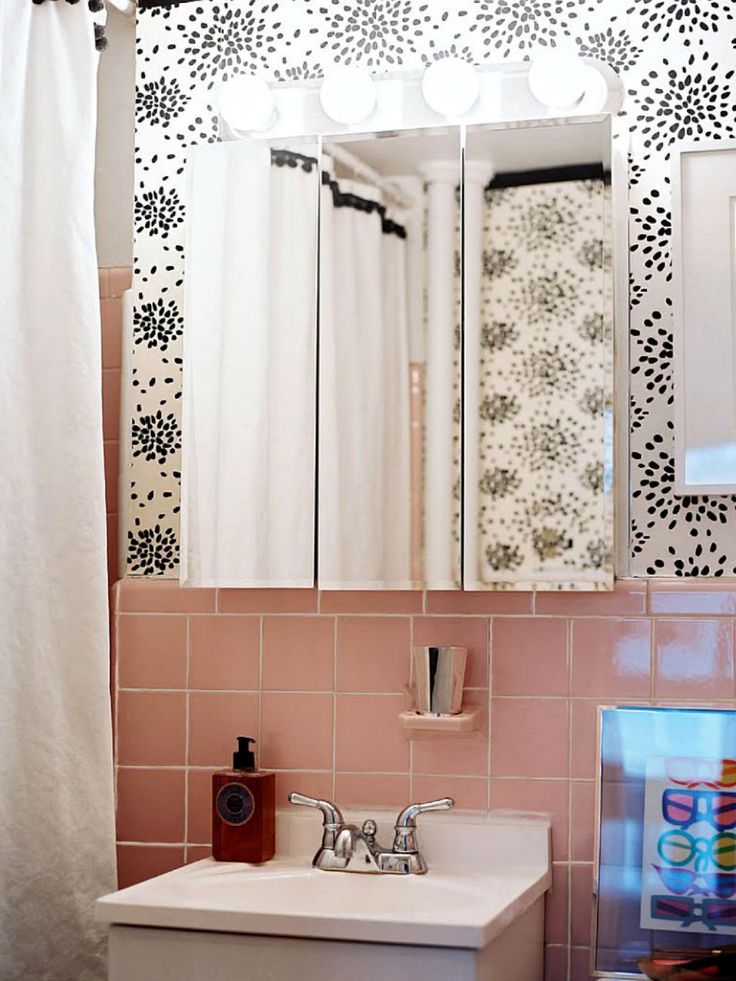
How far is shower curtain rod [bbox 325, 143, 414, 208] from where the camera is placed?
1.96 m

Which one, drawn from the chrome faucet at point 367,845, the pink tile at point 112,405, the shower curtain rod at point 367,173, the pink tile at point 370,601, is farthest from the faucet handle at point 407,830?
the shower curtain rod at point 367,173

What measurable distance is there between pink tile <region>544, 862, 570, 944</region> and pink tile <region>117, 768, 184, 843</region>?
598 mm

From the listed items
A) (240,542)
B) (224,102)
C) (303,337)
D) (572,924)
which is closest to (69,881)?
(240,542)

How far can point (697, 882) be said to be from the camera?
1756 millimetres

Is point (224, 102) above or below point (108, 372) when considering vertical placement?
above

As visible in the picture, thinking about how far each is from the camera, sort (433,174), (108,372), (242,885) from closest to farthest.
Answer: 1. (242,885)
2. (433,174)
3. (108,372)

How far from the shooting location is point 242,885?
1823mm

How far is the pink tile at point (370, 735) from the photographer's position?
1987mm

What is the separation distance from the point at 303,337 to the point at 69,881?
0.89 metres

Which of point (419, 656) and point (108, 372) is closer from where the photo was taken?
point (419, 656)

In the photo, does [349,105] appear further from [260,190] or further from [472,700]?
[472,700]

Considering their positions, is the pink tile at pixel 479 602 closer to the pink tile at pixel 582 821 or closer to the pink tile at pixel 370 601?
the pink tile at pixel 370 601

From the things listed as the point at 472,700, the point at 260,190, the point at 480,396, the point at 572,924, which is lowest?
the point at 572,924

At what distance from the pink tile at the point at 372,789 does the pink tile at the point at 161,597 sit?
35cm
